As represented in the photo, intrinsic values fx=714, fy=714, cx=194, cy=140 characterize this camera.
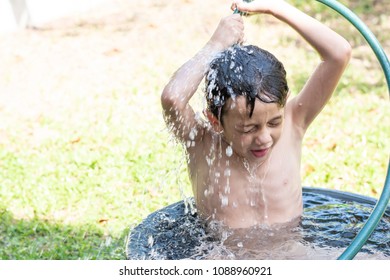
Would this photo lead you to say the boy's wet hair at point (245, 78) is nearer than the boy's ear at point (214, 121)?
Yes

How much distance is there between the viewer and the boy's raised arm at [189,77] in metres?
2.63

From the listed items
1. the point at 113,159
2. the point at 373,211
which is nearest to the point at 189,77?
the point at 373,211

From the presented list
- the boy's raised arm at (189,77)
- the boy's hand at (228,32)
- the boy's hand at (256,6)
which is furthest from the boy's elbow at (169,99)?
the boy's hand at (256,6)

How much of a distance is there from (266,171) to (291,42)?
11.5 feet

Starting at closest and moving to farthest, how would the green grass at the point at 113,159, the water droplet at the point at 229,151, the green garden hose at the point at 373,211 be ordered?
1. the green garden hose at the point at 373,211
2. the water droplet at the point at 229,151
3. the green grass at the point at 113,159

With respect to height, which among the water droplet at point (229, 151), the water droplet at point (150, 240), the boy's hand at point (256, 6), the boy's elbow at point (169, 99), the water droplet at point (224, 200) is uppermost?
the boy's hand at point (256, 6)

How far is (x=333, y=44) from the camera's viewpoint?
2686mm

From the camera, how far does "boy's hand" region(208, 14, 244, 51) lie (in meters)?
2.67

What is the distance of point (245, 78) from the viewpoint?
101 inches

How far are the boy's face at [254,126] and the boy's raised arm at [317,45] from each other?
249 mm

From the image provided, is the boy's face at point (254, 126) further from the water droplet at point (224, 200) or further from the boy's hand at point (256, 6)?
the boy's hand at point (256, 6)

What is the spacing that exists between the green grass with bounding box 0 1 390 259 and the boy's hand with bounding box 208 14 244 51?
0.46 meters

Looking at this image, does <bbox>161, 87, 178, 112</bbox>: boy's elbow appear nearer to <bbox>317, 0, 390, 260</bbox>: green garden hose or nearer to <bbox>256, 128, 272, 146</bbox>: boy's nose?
<bbox>256, 128, 272, 146</bbox>: boy's nose

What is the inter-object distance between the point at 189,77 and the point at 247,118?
0.88 ft
